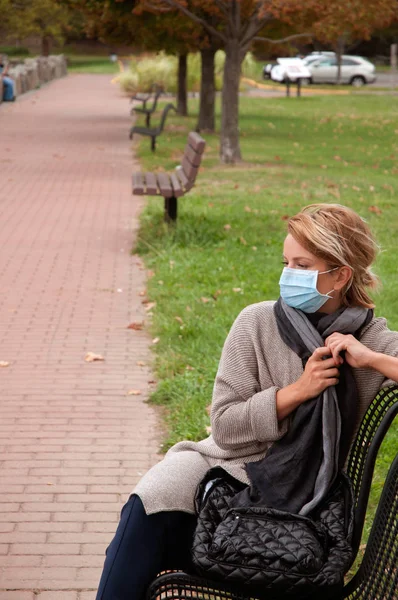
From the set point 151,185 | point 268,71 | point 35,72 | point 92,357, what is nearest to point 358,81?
point 268,71

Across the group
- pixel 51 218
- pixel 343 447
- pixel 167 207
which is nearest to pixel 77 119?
pixel 51 218

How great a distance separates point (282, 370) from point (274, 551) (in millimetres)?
590

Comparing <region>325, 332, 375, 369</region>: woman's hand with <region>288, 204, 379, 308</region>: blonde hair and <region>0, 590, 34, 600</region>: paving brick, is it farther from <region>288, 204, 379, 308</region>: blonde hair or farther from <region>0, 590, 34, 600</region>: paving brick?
<region>0, 590, 34, 600</region>: paving brick

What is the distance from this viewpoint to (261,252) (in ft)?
32.9

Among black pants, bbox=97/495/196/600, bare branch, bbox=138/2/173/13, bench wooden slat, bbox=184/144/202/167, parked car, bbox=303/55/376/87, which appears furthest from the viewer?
parked car, bbox=303/55/376/87

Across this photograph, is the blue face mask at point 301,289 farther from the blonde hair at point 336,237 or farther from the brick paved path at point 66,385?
the brick paved path at point 66,385

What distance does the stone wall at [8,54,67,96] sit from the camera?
40.8m

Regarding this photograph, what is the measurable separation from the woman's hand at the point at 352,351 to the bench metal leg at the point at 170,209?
809 cm

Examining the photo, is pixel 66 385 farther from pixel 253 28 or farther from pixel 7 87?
pixel 7 87

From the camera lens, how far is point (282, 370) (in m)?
2.97

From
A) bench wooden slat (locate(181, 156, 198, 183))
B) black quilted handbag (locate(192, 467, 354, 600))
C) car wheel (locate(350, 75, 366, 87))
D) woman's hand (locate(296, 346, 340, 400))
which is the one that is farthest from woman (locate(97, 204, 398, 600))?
car wheel (locate(350, 75, 366, 87))

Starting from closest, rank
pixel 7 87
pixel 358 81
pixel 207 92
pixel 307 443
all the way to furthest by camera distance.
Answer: pixel 307 443 < pixel 207 92 < pixel 7 87 < pixel 358 81

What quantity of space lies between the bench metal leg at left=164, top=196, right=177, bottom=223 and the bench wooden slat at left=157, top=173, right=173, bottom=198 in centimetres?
15

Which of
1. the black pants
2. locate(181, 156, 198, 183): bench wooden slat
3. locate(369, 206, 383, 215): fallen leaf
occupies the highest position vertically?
the black pants
